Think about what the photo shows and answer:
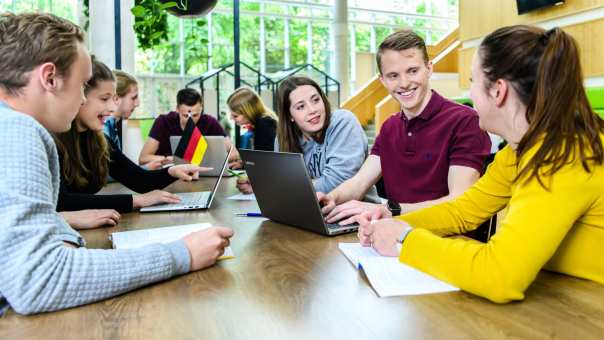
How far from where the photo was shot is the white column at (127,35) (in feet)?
11.1

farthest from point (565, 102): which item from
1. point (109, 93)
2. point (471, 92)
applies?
point (109, 93)

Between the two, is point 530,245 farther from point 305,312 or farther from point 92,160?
point 92,160

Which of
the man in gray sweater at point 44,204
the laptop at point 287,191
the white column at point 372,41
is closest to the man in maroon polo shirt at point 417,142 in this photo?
the laptop at point 287,191

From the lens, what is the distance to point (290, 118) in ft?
8.04

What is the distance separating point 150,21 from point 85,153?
1077 mm

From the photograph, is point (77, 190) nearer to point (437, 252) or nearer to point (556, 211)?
point (437, 252)

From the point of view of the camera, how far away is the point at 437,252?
3.18 ft

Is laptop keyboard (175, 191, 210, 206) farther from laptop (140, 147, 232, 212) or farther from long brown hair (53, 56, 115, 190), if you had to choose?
long brown hair (53, 56, 115, 190)

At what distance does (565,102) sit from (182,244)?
2.60ft

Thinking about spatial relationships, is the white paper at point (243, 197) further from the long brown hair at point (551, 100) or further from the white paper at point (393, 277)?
the long brown hair at point (551, 100)

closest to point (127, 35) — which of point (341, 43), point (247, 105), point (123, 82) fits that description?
point (123, 82)

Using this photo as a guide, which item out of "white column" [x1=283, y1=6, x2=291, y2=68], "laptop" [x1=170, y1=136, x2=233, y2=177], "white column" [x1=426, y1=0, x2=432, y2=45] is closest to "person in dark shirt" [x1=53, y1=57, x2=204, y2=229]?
"laptop" [x1=170, y1=136, x2=233, y2=177]

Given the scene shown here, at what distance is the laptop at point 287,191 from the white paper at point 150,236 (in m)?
0.21

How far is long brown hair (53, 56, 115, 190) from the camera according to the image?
1.92 m
